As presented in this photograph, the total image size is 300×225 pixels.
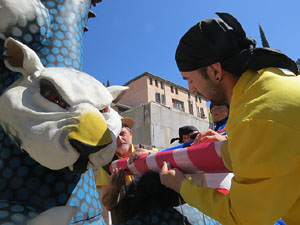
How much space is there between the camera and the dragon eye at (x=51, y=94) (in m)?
0.86

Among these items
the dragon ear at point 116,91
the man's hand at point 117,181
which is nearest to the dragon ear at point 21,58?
the dragon ear at point 116,91

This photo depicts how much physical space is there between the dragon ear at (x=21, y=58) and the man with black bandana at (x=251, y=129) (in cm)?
63

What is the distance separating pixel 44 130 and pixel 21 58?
41 centimetres

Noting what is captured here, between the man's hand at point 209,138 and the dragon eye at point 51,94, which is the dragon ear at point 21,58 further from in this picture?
the man's hand at point 209,138

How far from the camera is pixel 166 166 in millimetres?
1014

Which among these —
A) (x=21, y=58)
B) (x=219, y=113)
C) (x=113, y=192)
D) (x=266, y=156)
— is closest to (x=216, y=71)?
(x=266, y=156)

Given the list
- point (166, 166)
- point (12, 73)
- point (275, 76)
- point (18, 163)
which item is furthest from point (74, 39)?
point (275, 76)

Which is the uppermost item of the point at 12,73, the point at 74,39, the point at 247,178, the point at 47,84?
the point at 74,39

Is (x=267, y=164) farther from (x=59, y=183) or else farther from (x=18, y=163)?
(x=18, y=163)

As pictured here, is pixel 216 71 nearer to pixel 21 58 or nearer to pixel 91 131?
pixel 91 131

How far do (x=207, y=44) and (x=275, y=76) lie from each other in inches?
12.4

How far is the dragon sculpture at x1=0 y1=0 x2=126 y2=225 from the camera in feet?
2.57

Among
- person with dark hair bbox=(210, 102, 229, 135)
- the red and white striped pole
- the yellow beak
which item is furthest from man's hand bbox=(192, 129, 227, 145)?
person with dark hair bbox=(210, 102, 229, 135)

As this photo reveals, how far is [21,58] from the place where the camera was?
1.02m
